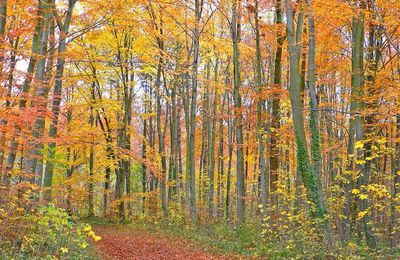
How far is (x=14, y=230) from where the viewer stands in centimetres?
775

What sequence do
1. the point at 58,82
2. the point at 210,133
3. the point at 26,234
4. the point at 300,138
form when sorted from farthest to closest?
the point at 210,133 < the point at 58,82 < the point at 300,138 < the point at 26,234

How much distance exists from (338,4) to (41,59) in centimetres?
879

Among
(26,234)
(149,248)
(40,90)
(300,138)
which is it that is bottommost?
(149,248)

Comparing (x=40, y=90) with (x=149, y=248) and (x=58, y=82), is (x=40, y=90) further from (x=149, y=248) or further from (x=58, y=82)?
(x=149, y=248)

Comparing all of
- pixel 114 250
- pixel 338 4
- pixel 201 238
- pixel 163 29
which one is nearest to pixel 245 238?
pixel 201 238

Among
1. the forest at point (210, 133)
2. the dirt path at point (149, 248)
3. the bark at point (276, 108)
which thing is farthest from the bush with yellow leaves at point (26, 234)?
the bark at point (276, 108)

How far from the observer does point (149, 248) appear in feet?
43.9

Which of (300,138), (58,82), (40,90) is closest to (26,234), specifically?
(40,90)

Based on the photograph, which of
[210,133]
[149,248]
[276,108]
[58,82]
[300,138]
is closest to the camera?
[300,138]

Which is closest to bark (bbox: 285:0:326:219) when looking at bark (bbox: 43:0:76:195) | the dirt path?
the dirt path

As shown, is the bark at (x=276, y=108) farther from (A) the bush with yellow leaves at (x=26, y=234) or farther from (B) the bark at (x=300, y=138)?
(A) the bush with yellow leaves at (x=26, y=234)

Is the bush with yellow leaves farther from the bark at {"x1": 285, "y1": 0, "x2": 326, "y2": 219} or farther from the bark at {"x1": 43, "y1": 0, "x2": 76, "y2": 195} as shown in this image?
the bark at {"x1": 285, "y1": 0, "x2": 326, "y2": 219}

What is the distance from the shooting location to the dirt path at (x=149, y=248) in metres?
11.8

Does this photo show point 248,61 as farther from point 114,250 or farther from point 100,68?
point 114,250
